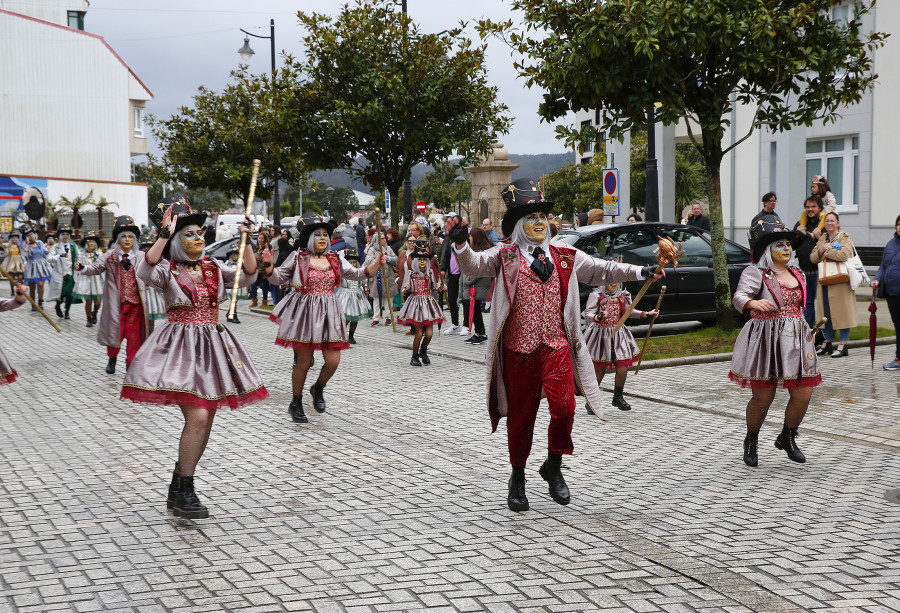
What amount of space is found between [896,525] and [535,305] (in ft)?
7.85

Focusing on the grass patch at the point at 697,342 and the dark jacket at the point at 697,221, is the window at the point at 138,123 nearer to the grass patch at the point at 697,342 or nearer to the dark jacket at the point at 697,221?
the dark jacket at the point at 697,221

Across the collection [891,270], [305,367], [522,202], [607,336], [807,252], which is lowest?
[305,367]

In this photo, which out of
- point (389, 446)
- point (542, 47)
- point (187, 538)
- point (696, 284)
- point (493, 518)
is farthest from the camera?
point (696, 284)

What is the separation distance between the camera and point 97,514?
5.79 metres

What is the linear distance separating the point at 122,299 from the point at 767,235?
7805mm

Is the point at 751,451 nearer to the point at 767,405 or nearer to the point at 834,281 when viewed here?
the point at 767,405

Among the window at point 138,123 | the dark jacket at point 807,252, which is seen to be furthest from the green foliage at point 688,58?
the window at point 138,123

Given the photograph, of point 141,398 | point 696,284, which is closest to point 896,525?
point 141,398

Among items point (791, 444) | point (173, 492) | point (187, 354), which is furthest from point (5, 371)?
point (791, 444)

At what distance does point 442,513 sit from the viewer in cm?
577

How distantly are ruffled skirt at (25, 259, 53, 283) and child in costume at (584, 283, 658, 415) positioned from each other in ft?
56.2

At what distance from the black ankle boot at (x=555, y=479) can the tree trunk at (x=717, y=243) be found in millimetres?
7737

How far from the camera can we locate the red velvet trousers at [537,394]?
19.1 ft

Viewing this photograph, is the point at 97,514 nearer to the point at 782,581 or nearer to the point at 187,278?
the point at 187,278
